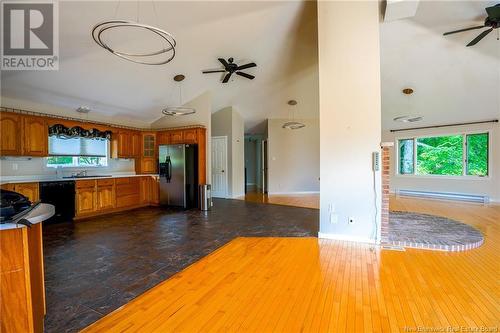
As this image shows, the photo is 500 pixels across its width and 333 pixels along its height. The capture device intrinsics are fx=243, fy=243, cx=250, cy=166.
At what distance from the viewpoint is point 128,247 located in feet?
10.9

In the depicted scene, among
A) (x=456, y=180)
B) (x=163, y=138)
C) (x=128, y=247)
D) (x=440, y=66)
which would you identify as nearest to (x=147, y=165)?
(x=163, y=138)

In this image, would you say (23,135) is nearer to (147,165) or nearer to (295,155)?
(147,165)

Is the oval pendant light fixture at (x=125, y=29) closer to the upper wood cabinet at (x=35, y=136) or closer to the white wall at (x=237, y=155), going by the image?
the upper wood cabinet at (x=35, y=136)

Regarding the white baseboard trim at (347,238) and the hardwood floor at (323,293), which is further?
the white baseboard trim at (347,238)

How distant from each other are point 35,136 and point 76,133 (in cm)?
81

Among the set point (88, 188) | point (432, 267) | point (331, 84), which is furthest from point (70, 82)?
point (432, 267)

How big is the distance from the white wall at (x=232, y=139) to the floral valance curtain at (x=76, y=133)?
335cm

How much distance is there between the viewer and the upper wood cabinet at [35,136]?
440cm

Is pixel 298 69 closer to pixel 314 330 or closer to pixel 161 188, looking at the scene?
pixel 161 188

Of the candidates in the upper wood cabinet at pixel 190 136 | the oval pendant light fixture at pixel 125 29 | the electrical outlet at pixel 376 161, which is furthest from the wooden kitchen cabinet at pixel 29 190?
the electrical outlet at pixel 376 161

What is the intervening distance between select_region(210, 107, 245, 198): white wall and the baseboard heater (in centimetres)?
559

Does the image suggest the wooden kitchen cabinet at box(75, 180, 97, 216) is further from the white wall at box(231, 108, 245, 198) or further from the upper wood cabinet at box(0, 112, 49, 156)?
the white wall at box(231, 108, 245, 198)

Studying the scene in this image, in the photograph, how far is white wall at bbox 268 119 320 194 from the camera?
29.6 feet

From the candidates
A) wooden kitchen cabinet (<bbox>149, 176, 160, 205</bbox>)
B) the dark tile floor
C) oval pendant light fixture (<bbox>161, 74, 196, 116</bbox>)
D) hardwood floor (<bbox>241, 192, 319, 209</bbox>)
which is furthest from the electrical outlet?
wooden kitchen cabinet (<bbox>149, 176, 160, 205</bbox>)
